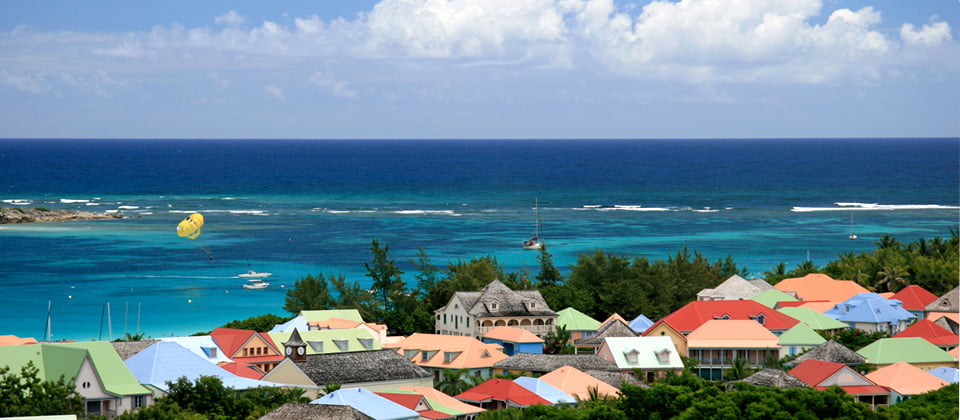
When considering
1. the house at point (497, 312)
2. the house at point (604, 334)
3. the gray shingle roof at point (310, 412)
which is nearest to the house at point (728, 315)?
the house at point (604, 334)

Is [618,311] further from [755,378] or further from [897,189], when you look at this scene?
[897,189]

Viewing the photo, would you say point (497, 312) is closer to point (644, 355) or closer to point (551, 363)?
point (644, 355)

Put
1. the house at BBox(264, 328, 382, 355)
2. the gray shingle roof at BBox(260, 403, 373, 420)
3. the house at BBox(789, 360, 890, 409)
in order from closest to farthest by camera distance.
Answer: the gray shingle roof at BBox(260, 403, 373, 420), the house at BBox(789, 360, 890, 409), the house at BBox(264, 328, 382, 355)

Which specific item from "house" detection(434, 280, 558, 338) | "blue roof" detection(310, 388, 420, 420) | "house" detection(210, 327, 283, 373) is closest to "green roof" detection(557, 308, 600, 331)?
"house" detection(434, 280, 558, 338)

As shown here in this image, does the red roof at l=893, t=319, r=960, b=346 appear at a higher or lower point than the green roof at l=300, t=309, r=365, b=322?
lower

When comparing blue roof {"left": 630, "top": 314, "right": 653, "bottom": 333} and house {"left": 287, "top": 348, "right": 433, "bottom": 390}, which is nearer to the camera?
house {"left": 287, "top": 348, "right": 433, "bottom": 390}

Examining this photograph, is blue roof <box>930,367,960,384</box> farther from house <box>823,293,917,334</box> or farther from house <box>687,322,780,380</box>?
house <box>823,293,917,334</box>
